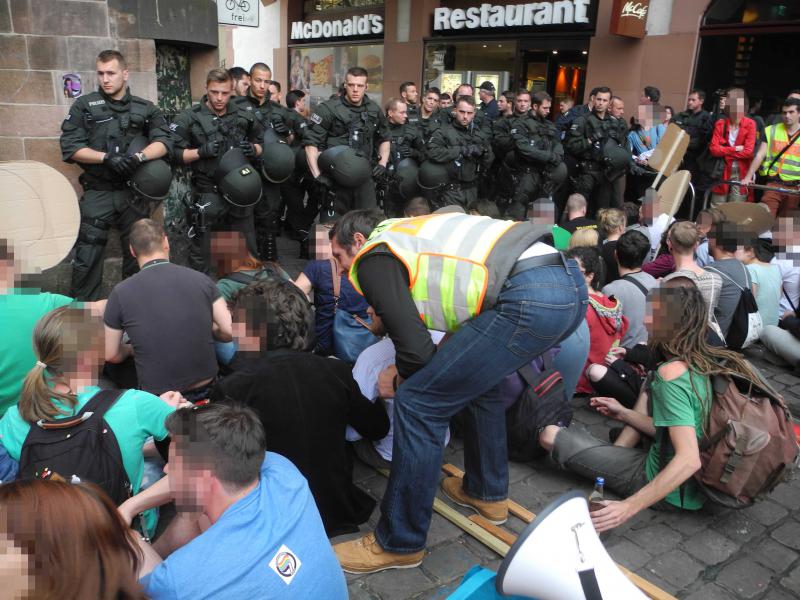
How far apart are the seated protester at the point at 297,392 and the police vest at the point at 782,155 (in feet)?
23.7

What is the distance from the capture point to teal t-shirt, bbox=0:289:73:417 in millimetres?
3195

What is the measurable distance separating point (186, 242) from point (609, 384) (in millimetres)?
4203

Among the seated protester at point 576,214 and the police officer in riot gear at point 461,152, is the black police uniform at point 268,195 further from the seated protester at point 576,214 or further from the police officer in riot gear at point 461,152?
the seated protester at point 576,214

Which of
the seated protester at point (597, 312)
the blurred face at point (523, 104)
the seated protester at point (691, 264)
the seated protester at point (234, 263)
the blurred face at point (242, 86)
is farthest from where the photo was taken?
the blurred face at point (523, 104)

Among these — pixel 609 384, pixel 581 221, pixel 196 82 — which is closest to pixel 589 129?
pixel 581 221

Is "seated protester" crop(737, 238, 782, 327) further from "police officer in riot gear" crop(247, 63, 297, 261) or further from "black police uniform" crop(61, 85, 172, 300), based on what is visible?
"black police uniform" crop(61, 85, 172, 300)

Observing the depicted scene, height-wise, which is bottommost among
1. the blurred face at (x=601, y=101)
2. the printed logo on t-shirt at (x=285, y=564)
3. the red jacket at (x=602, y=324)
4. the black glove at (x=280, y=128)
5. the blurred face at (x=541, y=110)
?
the red jacket at (x=602, y=324)

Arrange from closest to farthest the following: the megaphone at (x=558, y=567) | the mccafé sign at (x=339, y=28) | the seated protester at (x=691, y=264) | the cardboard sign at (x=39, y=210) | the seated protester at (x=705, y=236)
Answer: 1. the megaphone at (x=558, y=567)
2. the seated protester at (x=691, y=264)
3. the cardboard sign at (x=39, y=210)
4. the seated protester at (x=705, y=236)
5. the mccafé sign at (x=339, y=28)

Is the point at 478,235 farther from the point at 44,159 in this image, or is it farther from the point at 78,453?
the point at 44,159

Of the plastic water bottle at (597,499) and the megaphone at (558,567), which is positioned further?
the plastic water bottle at (597,499)

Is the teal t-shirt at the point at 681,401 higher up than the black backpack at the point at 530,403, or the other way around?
the teal t-shirt at the point at 681,401

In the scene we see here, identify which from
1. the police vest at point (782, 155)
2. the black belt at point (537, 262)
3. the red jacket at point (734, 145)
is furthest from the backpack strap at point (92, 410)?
the red jacket at point (734, 145)

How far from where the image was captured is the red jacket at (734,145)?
8.63 meters

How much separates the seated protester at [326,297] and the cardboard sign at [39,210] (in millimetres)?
2093
